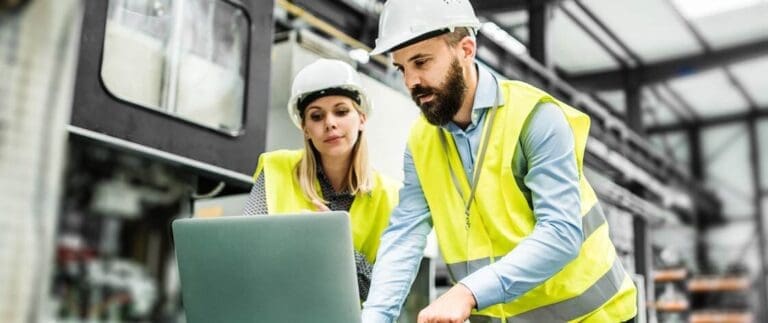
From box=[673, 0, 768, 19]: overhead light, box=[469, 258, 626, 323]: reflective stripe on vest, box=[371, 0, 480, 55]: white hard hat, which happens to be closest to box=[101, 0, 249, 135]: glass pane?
box=[371, 0, 480, 55]: white hard hat

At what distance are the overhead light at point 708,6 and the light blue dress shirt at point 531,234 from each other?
17.3 feet

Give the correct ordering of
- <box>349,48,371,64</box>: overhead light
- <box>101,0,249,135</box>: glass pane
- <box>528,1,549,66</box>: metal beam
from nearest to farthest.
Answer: <box>101,0,249,135</box>: glass pane < <box>349,48,371,64</box>: overhead light < <box>528,1,549,66</box>: metal beam

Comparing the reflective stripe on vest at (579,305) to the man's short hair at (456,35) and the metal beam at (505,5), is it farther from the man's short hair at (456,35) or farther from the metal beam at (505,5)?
the metal beam at (505,5)

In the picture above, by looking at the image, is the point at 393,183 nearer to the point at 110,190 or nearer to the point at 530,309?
the point at 530,309

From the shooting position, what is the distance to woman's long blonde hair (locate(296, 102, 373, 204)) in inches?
69.3

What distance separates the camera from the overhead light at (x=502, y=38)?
5.12 metres

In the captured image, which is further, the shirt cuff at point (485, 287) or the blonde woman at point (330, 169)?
the blonde woman at point (330, 169)

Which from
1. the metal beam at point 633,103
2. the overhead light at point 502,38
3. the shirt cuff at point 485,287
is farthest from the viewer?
the metal beam at point 633,103

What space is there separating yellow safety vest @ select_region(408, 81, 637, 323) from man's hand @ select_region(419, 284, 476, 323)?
0.60 feet

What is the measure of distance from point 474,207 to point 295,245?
429mm

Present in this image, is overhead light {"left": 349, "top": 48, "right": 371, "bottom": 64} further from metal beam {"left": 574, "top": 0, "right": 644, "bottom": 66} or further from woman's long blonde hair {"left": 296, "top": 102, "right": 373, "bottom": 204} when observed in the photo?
metal beam {"left": 574, "top": 0, "right": 644, "bottom": 66}

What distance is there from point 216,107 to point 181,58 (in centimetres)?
19

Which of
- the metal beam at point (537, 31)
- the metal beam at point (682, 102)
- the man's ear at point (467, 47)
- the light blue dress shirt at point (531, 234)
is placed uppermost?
the metal beam at point (682, 102)

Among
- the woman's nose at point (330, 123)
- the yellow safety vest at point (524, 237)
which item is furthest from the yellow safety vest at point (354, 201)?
the yellow safety vest at point (524, 237)
